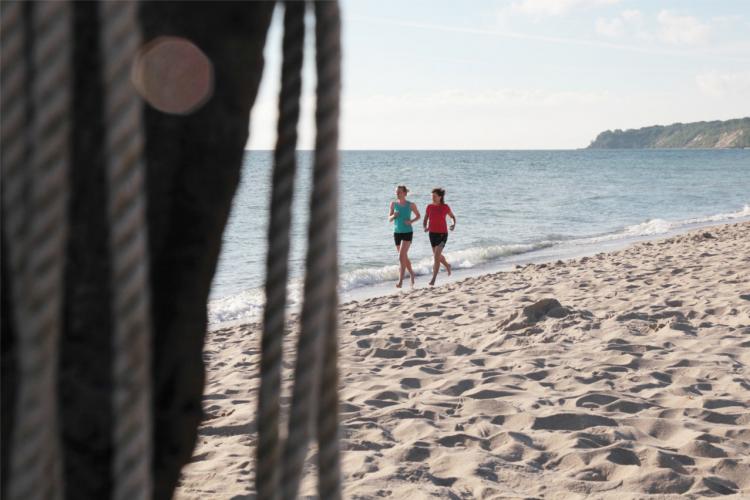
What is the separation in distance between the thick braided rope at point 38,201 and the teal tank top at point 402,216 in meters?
9.43

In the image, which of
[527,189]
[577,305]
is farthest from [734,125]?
[577,305]

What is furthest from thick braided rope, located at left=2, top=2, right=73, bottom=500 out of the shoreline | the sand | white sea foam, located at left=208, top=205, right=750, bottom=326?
the shoreline

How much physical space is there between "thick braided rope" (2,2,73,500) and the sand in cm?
266

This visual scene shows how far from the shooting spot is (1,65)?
79 cm

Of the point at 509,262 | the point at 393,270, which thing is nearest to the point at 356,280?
the point at 393,270

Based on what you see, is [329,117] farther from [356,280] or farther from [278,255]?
[356,280]

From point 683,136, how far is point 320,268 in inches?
7024

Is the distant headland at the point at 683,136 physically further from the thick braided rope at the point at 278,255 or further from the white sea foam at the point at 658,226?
the thick braided rope at the point at 278,255

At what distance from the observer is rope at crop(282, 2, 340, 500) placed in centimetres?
97

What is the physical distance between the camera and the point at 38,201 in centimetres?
80

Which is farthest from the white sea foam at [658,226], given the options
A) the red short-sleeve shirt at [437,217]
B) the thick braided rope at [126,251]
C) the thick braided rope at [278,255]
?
the thick braided rope at [126,251]

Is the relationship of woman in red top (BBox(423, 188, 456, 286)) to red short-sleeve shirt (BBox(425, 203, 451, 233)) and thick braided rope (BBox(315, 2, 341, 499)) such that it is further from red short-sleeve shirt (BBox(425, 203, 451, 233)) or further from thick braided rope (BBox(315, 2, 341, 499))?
thick braided rope (BBox(315, 2, 341, 499))

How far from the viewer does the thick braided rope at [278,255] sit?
99cm

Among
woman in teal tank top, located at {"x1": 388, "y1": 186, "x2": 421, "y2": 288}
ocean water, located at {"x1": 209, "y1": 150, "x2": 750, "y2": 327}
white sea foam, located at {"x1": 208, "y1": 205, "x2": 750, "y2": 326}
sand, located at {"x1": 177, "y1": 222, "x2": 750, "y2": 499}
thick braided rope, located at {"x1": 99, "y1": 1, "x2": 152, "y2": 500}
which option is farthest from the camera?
ocean water, located at {"x1": 209, "y1": 150, "x2": 750, "y2": 327}
